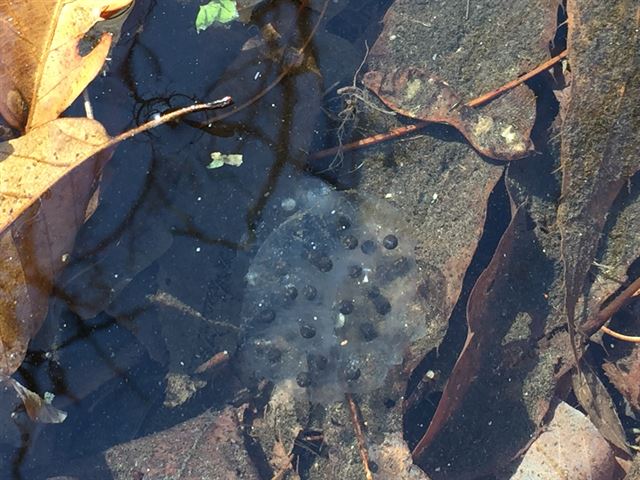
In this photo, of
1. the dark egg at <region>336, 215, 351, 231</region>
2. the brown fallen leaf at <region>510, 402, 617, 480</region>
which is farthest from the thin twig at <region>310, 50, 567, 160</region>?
the brown fallen leaf at <region>510, 402, 617, 480</region>

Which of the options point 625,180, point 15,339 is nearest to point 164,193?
point 15,339

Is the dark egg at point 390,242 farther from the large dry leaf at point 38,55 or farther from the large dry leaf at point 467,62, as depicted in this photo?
the large dry leaf at point 38,55

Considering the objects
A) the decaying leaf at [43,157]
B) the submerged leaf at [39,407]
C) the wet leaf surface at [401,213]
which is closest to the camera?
the decaying leaf at [43,157]

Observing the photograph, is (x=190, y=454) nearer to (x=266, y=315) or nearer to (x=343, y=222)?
(x=266, y=315)

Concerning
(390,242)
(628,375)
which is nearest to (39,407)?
(390,242)

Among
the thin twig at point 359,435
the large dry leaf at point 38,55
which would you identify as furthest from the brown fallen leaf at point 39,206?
the thin twig at point 359,435

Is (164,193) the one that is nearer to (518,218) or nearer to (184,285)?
(184,285)

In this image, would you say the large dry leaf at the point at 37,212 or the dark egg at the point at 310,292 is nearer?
the large dry leaf at the point at 37,212
